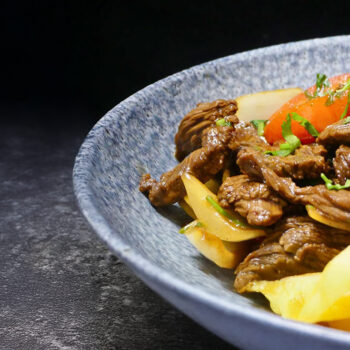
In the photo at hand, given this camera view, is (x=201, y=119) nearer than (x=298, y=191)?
No

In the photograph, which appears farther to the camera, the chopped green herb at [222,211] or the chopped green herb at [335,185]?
the chopped green herb at [222,211]

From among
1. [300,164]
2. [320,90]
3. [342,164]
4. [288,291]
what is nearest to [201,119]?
[320,90]

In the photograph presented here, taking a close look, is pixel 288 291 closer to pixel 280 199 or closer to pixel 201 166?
pixel 280 199

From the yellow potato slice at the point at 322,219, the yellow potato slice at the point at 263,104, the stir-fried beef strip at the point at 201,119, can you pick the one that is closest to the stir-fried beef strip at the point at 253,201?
the yellow potato slice at the point at 322,219

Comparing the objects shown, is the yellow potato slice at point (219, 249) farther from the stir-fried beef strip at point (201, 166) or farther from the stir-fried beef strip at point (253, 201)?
the stir-fried beef strip at point (201, 166)

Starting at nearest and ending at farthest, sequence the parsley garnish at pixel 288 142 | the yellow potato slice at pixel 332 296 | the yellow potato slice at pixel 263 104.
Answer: the yellow potato slice at pixel 332 296
the parsley garnish at pixel 288 142
the yellow potato slice at pixel 263 104

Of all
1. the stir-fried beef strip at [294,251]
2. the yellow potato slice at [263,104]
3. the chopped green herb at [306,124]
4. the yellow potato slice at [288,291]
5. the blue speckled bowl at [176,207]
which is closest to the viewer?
the blue speckled bowl at [176,207]

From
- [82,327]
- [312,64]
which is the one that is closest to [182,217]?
[82,327]

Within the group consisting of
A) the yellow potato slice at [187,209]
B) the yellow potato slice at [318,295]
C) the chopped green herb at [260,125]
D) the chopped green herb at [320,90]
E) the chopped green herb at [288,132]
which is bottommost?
the yellow potato slice at [187,209]
